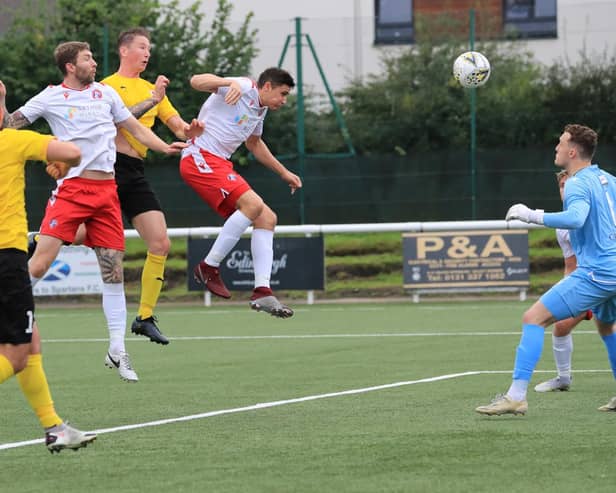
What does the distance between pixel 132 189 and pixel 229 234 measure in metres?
0.94

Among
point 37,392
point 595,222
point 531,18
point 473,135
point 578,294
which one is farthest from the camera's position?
point 531,18

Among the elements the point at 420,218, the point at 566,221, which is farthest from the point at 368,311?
the point at 566,221

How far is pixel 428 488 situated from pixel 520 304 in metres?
15.0

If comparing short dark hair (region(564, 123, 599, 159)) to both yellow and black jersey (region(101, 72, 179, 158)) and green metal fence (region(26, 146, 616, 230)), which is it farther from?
green metal fence (region(26, 146, 616, 230))

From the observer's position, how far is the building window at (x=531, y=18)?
100 ft

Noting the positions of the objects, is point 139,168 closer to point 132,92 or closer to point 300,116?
point 132,92

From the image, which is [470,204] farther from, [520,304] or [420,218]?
[520,304]

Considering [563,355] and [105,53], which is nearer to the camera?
[563,355]

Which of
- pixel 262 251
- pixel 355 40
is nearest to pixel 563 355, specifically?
pixel 262 251

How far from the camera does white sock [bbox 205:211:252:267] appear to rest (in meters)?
12.1

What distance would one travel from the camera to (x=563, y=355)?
36.3ft

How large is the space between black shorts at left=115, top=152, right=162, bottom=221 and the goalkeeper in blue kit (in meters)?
3.91

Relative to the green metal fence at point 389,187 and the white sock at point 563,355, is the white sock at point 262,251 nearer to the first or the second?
the white sock at point 563,355

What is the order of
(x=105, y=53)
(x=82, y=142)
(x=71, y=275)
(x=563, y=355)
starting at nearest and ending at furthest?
(x=82, y=142) → (x=563, y=355) → (x=71, y=275) → (x=105, y=53)
